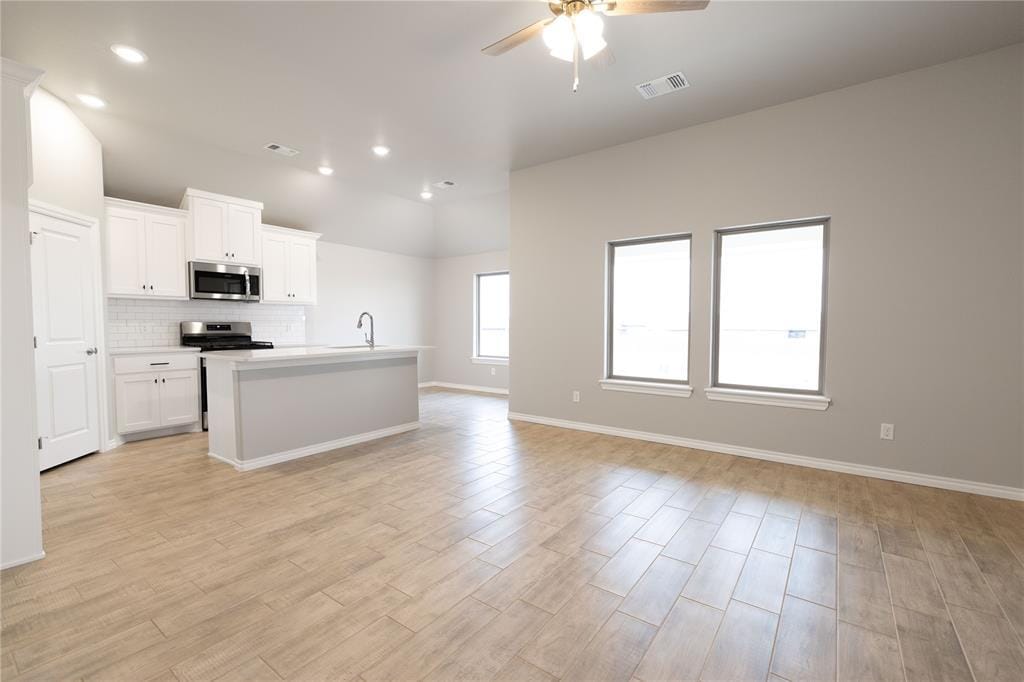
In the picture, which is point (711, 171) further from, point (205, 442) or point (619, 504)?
point (205, 442)

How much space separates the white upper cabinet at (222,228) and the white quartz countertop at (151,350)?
3.46ft

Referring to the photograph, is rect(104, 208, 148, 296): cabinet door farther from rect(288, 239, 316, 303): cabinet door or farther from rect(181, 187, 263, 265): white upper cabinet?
rect(288, 239, 316, 303): cabinet door

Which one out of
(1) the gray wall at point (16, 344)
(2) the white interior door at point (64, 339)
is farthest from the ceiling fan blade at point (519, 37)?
(2) the white interior door at point (64, 339)

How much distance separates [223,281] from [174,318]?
2.30ft

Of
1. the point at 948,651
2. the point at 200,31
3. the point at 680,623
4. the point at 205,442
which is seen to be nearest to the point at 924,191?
the point at 948,651

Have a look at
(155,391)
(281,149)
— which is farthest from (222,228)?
(155,391)

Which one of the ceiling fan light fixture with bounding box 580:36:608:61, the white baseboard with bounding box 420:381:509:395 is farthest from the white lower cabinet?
the ceiling fan light fixture with bounding box 580:36:608:61

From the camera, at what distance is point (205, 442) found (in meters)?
4.61

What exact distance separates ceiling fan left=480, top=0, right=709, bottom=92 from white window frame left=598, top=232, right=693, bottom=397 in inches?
96.7

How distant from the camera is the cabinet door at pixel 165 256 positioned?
4.82 m

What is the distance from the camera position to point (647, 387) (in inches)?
181

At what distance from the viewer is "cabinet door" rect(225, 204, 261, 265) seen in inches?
211

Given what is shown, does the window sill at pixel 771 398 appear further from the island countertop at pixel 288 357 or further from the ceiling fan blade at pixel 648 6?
the island countertop at pixel 288 357

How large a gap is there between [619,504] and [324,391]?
2.90 metres
